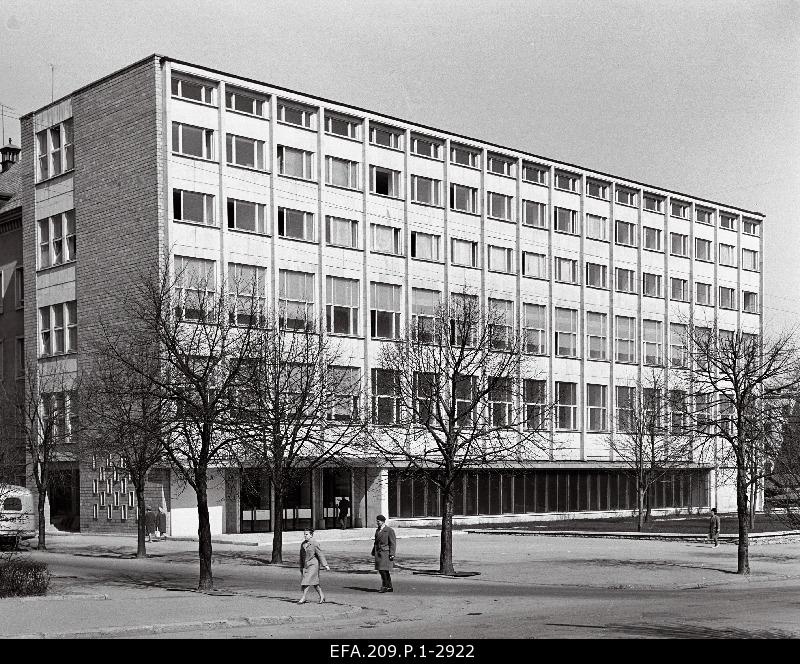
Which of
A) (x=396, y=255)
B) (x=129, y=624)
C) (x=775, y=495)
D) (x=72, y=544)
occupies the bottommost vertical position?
(x=72, y=544)

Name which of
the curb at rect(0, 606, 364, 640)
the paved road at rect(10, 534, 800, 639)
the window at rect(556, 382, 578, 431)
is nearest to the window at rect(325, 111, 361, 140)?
the window at rect(556, 382, 578, 431)

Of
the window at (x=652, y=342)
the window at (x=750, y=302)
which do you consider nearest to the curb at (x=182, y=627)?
the window at (x=652, y=342)

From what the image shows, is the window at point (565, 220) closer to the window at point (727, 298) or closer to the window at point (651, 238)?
the window at point (651, 238)

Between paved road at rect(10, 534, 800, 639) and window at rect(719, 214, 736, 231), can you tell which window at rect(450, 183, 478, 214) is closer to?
paved road at rect(10, 534, 800, 639)

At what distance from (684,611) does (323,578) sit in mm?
13205

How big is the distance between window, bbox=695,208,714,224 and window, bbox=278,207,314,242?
37034 mm

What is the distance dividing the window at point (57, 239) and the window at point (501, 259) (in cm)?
2454

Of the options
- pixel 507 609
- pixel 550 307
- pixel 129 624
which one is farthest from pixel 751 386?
pixel 550 307

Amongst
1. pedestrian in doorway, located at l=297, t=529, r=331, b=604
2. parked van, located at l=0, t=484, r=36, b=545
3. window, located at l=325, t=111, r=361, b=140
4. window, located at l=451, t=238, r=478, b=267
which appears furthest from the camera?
window, located at l=451, t=238, r=478, b=267

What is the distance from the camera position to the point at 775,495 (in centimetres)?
2447

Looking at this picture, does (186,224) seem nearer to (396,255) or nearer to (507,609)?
(396,255)

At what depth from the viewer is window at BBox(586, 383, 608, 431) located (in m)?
77.9

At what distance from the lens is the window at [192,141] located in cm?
5600

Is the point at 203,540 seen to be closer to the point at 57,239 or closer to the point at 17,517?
the point at 17,517
